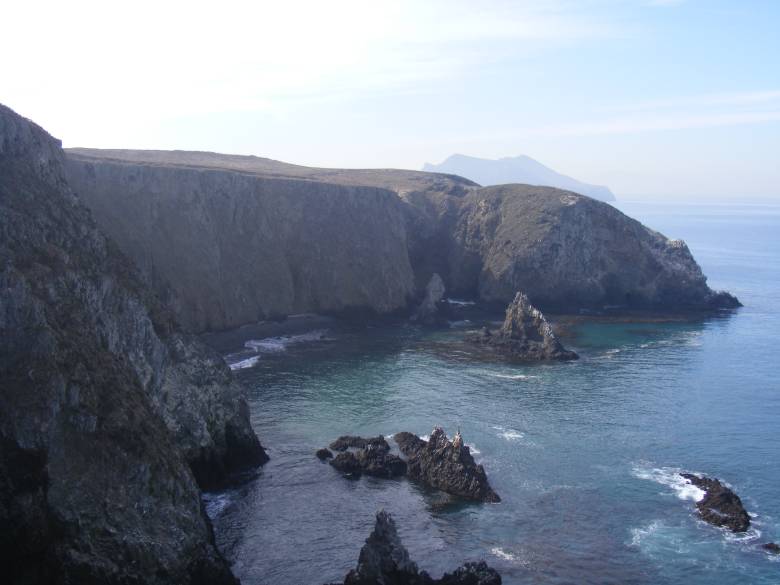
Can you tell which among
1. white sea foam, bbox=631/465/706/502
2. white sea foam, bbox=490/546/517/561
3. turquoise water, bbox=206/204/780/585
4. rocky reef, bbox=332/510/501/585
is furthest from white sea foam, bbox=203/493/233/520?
white sea foam, bbox=631/465/706/502

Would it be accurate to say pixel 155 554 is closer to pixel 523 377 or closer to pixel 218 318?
pixel 523 377

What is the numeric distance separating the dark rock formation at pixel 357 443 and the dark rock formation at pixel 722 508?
20.9m

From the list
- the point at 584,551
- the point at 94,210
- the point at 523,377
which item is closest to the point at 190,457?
the point at 584,551

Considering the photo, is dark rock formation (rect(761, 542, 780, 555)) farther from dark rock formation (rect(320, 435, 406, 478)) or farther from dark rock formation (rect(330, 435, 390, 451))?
dark rock formation (rect(330, 435, 390, 451))

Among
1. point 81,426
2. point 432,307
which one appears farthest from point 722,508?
point 432,307

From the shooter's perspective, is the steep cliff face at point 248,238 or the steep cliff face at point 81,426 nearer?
the steep cliff face at point 81,426

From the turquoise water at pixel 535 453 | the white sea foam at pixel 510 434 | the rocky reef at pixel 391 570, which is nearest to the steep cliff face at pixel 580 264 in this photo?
the turquoise water at pixel 535 453

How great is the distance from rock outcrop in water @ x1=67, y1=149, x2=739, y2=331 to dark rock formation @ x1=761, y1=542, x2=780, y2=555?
2338 inches

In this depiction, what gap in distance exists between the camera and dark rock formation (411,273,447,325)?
3890 inches

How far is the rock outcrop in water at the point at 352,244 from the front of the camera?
86.8m

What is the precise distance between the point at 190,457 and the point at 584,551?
937 inches

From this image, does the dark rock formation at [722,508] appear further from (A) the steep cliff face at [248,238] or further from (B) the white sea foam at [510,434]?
(A) the steep cliff face at [248,238]

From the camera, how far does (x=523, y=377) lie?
74.0 metres

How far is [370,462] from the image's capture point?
51.3m
